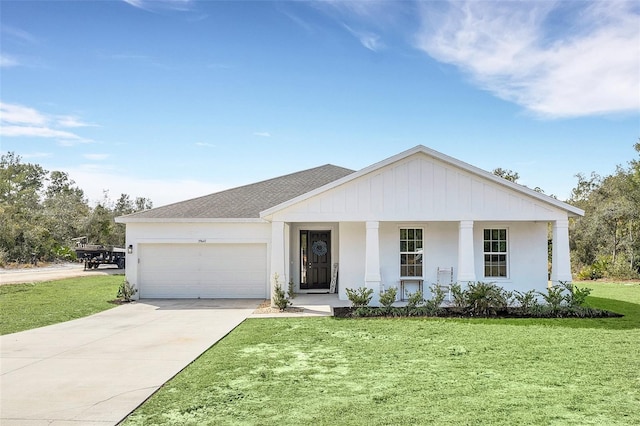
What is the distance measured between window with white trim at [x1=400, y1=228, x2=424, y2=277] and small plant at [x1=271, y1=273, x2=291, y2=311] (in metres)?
4.01

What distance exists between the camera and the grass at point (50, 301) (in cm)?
1176

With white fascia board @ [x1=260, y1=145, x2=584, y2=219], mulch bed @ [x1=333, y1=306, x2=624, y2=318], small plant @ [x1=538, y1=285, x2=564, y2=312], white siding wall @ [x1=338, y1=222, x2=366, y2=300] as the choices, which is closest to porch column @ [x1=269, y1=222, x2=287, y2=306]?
white fascia board @ [x1=260, y1=145, x2=584, y2=219]

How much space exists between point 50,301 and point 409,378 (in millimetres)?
13541

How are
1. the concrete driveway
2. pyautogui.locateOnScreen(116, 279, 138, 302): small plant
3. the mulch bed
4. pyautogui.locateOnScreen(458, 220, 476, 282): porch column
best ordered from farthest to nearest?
1. pyautogui.locateOnScreen(116, 279, 138, 302): small plant
2. pyautogui.locateOnScreen(458, 220, 476, 282): porch column
3. the mulch bed
4. the concrete driveway

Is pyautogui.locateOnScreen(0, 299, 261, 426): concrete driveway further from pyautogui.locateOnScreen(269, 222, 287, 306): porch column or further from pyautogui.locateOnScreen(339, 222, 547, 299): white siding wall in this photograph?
pyautogui.locateOnScreen(339, 222, 547, 299): white siding wall

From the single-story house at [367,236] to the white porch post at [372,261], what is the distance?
0.10ft

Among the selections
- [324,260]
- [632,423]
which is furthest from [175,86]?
[632,423]

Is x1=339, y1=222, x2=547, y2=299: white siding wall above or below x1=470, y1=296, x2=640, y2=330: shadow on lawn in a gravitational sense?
above

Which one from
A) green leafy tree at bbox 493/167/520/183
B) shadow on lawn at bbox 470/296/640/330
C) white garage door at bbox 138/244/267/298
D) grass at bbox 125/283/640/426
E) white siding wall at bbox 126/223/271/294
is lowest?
shadow on lawn at bbox 470/296/640/330

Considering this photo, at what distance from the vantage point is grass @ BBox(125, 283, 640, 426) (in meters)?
5.06

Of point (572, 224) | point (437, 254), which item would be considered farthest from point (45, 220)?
point (572, 224)

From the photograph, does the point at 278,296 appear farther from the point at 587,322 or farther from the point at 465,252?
the point at 587,322

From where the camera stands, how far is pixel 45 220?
38.2 metres

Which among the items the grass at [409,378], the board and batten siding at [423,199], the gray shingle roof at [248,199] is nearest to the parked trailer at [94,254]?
the gray shingle roof at [248,199]
